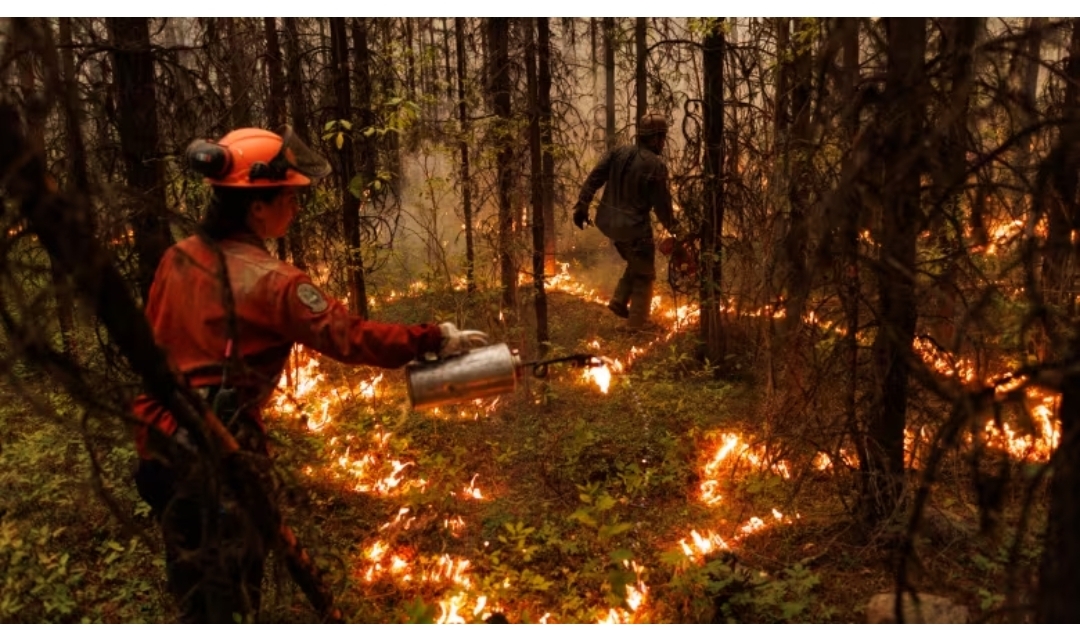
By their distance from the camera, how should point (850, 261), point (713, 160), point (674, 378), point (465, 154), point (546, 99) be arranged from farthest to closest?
point (546, 99)
point (465, 154)
point (674, 378)
point (713, 160)
point (850, 261)

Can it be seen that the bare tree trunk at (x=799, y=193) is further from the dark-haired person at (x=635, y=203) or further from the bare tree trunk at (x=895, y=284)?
the dark-haired person at (x=635, y=203)

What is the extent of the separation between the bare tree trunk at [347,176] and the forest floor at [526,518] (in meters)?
0.94

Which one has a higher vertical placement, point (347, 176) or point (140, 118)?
point (140, 118)

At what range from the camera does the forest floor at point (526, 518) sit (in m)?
3.88

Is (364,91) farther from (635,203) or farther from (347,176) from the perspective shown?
(635,203)

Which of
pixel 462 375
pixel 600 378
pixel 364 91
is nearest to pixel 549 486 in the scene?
pixel 600 378

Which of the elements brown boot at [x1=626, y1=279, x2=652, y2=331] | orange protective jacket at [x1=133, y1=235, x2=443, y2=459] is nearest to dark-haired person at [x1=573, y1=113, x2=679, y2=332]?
brown boot at [x1=626, y1=279, x2=652, y2=331]

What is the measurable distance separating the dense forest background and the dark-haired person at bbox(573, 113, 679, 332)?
0.40m

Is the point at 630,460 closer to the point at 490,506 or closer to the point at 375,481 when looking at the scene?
the point at 490,506

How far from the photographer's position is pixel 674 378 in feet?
24.1

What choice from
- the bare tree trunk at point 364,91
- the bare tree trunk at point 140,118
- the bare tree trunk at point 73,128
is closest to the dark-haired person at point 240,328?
the bare tree trunk at point 73,128

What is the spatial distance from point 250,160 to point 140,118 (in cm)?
170

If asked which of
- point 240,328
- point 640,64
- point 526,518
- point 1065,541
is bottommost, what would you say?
point 526,518

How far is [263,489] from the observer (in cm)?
287
